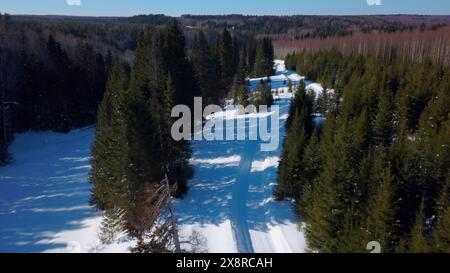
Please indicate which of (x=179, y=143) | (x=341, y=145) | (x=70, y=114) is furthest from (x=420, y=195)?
(x=70, y=114)

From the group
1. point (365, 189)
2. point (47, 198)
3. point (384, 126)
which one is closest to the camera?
point (365, 189)

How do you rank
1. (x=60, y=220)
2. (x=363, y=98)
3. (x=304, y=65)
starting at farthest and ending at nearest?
(x=304, y=65) < (x=363, y=98) < (x=60, y=220)

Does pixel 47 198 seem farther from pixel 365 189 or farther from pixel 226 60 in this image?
pixel 226 60

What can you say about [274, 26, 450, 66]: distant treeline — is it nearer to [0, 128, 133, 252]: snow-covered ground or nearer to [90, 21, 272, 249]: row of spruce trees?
[90, 21, 272, 249]: row of spruce trees

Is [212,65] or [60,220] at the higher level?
[212,65]

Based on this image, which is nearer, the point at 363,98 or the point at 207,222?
the point at 207,222

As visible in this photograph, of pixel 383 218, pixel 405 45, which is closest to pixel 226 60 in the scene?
pixel 383 218
